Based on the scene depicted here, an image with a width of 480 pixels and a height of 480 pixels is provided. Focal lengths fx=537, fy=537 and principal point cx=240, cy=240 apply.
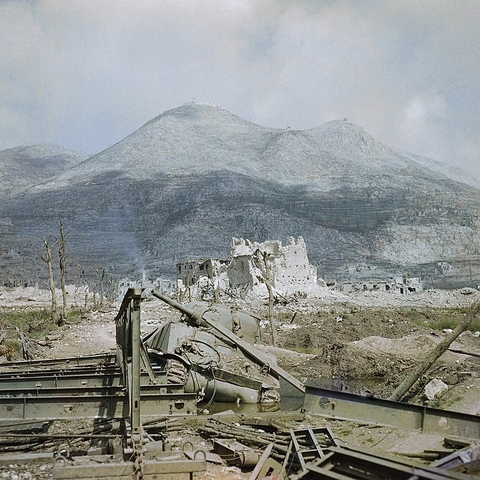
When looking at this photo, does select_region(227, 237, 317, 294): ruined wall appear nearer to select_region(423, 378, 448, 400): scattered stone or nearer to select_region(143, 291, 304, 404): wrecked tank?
select_region(143, 291, 304, 404): wrecked tank

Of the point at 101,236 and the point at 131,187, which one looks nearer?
the point at 101,236

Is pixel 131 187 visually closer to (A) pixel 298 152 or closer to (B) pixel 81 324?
(A) pixel 298 152

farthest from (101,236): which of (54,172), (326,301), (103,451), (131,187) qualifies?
(103,451)

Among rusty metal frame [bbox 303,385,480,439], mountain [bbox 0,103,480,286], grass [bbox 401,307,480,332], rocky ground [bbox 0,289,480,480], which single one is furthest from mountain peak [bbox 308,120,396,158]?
rusty metal frame [bbox 303,385,480,439]

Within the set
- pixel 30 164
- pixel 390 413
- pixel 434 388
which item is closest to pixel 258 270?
pixel 434 388

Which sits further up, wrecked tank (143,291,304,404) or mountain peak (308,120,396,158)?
mountain peak (308,120,396,158)

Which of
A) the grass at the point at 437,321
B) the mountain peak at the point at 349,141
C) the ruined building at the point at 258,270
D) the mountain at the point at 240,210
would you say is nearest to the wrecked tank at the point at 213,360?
the grass at the point at 437,321
